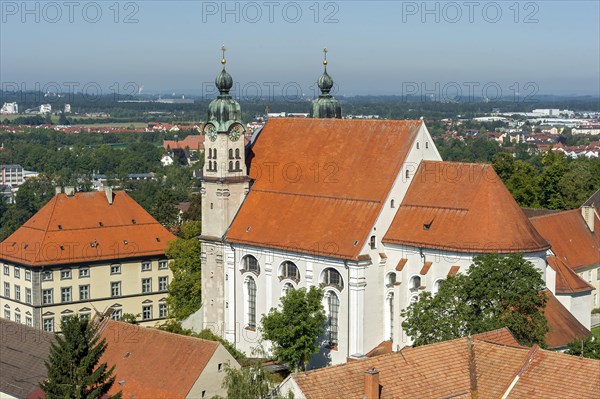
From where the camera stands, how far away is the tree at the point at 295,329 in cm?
5116

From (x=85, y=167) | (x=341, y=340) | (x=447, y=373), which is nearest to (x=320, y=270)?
(x=341, y=340)

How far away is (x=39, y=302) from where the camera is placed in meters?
69.3

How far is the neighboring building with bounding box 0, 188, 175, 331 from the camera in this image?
69750 mm

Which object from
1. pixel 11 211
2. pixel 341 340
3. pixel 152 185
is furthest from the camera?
pixel 152 185

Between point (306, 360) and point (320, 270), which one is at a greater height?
point (320, 270)

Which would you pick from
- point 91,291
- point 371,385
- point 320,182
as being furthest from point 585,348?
point 91,291

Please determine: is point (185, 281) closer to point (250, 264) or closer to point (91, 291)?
point (250, 264)

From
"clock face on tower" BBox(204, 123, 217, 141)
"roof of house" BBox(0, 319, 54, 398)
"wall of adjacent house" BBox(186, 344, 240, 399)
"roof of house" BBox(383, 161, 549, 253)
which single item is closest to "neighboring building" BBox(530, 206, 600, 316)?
"roof of house" BBox(383, 161, 549, 253)

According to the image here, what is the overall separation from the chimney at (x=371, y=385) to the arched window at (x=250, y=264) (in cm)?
2532

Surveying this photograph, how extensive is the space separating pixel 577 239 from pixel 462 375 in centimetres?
3665

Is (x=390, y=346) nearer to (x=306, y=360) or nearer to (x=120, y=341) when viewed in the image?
(x=306, y=360)

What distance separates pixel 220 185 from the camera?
61062 mm

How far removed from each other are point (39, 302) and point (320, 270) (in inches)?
845

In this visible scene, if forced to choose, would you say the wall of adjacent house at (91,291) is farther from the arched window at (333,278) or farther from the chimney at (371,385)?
the chimney at (371,385)
